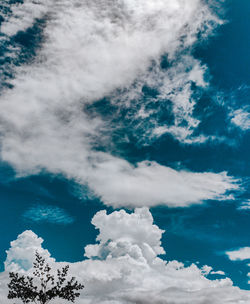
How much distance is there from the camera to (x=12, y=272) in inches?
2485

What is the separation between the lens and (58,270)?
63.8 metres

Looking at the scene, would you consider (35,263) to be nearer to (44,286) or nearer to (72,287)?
(44,286)

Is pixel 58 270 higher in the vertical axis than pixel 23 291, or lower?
higher

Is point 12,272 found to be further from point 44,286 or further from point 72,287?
point 72,287

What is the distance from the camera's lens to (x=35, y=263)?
214ft

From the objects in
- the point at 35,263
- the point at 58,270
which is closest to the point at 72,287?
the point at 58,270

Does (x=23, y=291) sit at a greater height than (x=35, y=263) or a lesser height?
lesser

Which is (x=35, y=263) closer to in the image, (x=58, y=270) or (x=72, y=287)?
(x=58, y=270)

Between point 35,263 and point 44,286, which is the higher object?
point 35,263

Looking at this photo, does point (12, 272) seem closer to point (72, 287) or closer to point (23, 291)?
point (23, 291)

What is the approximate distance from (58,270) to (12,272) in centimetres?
976

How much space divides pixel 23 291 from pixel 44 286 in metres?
4.27

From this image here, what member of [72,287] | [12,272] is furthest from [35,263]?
[72,287]

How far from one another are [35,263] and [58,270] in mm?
5667
